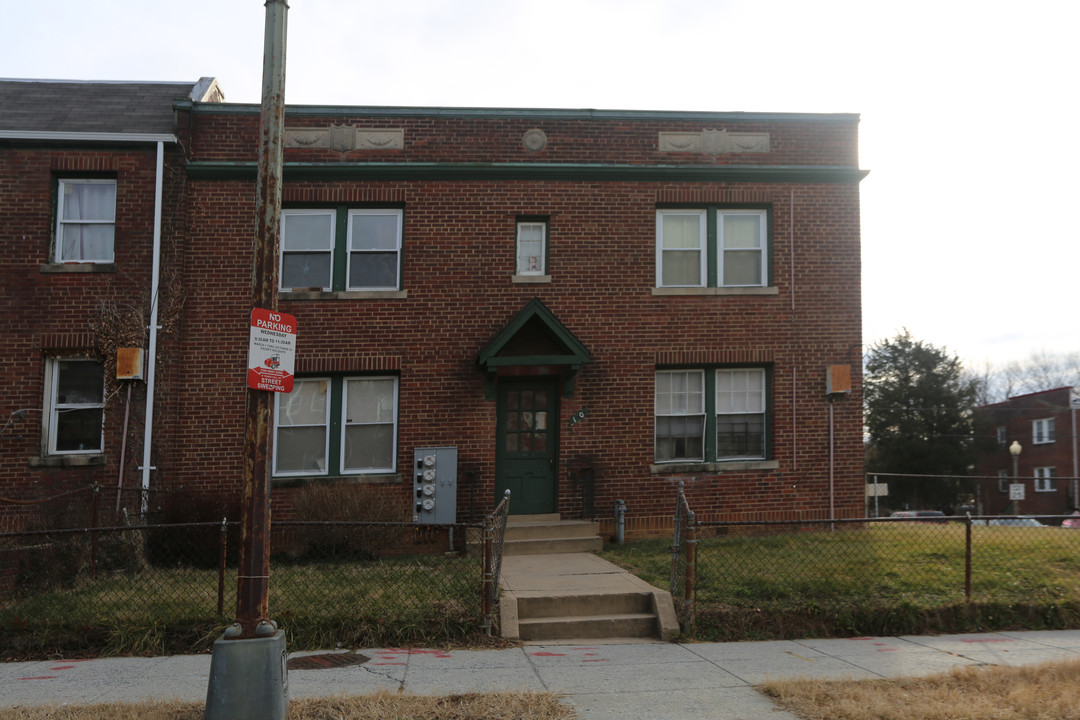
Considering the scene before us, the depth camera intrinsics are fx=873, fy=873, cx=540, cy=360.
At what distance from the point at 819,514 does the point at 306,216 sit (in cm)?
980

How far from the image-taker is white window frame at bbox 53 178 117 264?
553 inches

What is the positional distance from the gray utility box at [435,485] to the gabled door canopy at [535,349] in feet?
4.23

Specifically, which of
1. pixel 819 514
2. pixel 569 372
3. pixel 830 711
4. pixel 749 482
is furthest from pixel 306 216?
pixel 830 711

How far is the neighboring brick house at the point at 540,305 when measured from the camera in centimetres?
1398

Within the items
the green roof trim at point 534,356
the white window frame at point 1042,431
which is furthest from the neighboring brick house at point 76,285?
the white window frame at point 1042,431

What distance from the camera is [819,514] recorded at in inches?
567

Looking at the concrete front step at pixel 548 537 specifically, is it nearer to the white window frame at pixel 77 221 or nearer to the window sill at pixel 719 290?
the window sill at pixel 719 290

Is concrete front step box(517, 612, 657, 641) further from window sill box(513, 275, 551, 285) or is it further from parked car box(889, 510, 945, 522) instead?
window sill box(513, 275, 551, 285)

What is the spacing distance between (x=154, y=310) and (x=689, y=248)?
871 centimetres

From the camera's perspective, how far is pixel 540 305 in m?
13.7

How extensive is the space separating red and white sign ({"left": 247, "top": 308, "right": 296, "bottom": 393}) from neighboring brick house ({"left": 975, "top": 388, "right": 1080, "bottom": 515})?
149 ft

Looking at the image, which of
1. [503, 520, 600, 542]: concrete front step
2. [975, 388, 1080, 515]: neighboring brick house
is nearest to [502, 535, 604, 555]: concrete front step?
[503, 520, 600, 542]: concrete front step

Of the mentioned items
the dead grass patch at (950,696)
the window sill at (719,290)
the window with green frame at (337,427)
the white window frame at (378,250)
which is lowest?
the dead grass patch at (950,696)

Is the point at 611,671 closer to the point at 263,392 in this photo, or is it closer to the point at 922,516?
the point at 263,392
